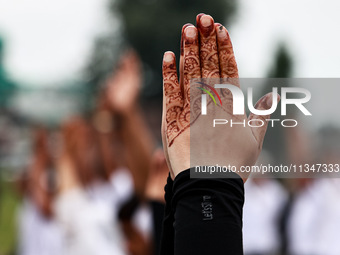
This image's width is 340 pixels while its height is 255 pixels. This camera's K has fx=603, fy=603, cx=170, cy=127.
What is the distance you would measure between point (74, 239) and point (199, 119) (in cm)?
388

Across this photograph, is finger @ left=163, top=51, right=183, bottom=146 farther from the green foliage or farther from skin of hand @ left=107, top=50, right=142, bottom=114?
the green foliage

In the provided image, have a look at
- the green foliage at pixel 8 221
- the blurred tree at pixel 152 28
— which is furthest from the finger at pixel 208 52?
the blurred tree at pixel 152 28

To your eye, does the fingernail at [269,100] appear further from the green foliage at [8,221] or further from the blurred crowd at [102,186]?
the green foliage at [8,221]

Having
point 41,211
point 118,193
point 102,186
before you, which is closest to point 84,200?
point 118,193

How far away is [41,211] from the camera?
256 inches

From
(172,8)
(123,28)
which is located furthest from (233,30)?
(123,28)

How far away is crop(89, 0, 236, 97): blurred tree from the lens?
3075 cm

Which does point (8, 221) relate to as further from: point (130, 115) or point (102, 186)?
point (130, 115)

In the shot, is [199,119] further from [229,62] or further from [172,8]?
[172,8]

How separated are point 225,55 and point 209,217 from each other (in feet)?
1.36

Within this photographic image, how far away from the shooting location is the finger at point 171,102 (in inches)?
55.9

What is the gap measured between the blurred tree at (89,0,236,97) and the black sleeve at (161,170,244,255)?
2899 cm

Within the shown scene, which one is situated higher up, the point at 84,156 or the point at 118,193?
the point at 84,156

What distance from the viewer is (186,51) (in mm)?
1413
